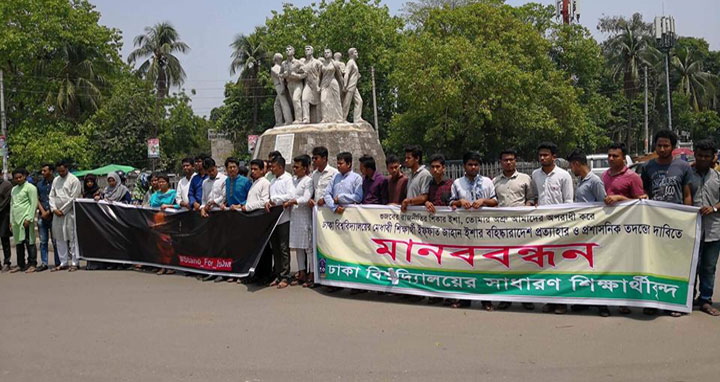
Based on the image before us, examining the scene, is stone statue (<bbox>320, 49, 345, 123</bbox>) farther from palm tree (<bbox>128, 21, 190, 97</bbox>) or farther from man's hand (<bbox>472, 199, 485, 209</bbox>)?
palm tree (<bbox>128, 21, 190, 97</bbox>)

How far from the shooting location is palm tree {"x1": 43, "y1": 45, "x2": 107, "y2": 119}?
3306cm

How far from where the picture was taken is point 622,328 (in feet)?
18.2

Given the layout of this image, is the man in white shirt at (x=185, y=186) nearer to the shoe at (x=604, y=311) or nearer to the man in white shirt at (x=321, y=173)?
the man in white shirt at (x=321, y=173)

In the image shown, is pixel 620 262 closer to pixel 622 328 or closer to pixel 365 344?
pixel 622 328

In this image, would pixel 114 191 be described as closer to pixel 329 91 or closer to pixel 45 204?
pixel 45 204

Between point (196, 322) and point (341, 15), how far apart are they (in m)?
32.0

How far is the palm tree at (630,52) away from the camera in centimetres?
4862

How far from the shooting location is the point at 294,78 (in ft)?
54.4

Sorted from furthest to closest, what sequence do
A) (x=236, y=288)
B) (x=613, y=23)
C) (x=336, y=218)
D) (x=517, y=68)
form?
(x=613, y=23), (x=517, y=68), (x=236, y=288), (x=336, y=218)

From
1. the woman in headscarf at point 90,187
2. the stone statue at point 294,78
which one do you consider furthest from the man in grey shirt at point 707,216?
the stone statue at point 294,78

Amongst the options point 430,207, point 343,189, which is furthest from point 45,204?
point 430,207

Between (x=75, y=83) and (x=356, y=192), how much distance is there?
3117 cm

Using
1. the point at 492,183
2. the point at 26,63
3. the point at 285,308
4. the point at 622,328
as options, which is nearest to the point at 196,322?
the point at 285,308

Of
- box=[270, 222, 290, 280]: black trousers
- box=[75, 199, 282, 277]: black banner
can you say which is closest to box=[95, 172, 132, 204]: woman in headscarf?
box=[75, 199, 282, 277]: black banner
